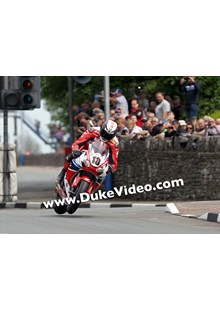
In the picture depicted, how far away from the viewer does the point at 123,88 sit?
3191 centimetres

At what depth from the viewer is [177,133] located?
25.0 metres

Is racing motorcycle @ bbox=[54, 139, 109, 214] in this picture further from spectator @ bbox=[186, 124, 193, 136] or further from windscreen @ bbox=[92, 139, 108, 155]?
spectator @ bbox=[186, 124, 193, 136]

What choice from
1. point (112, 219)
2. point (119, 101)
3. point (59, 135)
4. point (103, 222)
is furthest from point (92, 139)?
point (59, 135)

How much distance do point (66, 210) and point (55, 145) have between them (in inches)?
1090

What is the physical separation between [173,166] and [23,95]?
11.1 feet

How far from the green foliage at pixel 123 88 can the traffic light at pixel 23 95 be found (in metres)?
3.18

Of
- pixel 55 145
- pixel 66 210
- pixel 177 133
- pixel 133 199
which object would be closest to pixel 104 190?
pixel 133 199

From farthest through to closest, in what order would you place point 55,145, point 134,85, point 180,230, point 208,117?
1. point 55,145
2. point 134,85
3. point 208,117
4. point 180,230

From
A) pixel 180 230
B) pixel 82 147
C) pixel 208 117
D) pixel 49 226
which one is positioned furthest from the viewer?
pixel 208 117

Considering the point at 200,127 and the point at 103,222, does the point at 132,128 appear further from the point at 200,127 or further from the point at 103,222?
the point at 103,222

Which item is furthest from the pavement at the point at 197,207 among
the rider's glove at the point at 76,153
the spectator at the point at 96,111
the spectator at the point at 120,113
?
the spectator at the point at 96,111

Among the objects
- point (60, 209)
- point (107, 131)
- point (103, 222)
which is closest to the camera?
point (103, 222)

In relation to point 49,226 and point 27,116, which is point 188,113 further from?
point 27,116

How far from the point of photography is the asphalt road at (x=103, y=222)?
1819 cm
